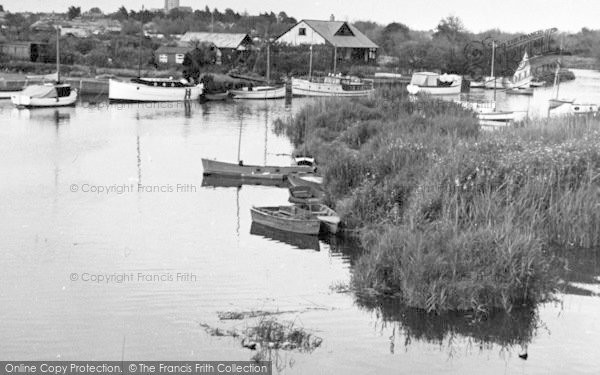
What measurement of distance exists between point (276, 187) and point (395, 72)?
70746mm

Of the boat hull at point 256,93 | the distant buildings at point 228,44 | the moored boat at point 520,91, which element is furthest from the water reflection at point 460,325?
the distant buildings at point 228,44

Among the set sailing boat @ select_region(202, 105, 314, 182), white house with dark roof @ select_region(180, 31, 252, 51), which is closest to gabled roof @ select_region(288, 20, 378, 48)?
white house with dark roof @ select_region(180, 31, 252, 51)

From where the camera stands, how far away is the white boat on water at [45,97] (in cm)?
6362

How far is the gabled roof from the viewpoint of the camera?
333ft

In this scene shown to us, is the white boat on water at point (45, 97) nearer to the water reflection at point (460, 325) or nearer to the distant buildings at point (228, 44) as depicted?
the distant buildings at point (228, 44)

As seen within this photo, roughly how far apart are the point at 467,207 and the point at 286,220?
5166mm

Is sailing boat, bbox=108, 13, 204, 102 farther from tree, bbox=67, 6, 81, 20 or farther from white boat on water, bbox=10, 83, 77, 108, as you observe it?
tree, bbox=67, 6, 81, 20

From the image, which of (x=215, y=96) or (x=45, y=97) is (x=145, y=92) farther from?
(x=45, y=97)

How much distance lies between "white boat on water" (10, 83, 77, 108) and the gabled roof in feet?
134

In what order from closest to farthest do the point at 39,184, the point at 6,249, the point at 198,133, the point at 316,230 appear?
1. the point at 6,249
2. the point at 316,230
3. the point at 39,184
4. the point at 198,133

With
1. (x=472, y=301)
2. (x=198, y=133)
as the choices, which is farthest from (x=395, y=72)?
(x=472, y=301)

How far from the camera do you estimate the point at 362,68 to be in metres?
99.4

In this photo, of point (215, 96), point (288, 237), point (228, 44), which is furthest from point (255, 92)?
point (288, 237)

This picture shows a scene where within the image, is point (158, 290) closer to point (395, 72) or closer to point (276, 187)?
point (276, 187)
